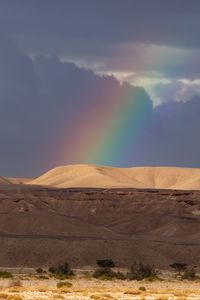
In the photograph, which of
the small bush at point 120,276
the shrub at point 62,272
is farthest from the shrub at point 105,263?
the shrub at point 62,272

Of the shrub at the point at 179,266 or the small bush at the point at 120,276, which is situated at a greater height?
the shrub at the point at 179,266

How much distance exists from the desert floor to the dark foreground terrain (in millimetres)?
13913

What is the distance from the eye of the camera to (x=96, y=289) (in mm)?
62250

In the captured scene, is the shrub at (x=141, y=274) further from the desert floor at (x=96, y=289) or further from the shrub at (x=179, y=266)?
the shrub at (x=179, y=266)

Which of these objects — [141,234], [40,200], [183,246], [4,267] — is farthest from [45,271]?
[40,200]

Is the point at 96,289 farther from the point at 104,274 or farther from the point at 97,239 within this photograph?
the point at 97,239

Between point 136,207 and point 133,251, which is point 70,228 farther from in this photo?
point 136,207

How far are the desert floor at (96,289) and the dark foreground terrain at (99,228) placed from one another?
1391 centimetres

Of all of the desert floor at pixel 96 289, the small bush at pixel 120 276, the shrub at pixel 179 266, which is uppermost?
the shrub at pixel 179 266

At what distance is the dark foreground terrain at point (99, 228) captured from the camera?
102m

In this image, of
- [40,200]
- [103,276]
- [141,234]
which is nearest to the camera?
[103,276]

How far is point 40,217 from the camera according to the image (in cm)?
13700

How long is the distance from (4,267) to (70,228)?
37.2m

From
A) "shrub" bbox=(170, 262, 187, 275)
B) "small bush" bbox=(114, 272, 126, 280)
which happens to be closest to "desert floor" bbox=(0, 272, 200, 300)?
"small bush" bbox=(114, 272, 126, 280)
